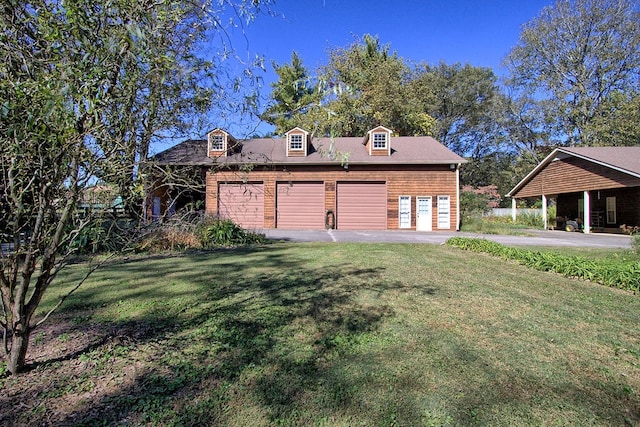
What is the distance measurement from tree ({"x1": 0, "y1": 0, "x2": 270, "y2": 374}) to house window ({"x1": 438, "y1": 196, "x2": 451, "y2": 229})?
1693cm

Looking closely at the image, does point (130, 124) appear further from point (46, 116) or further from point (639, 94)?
point (639, 94)

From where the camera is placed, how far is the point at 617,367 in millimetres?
2803

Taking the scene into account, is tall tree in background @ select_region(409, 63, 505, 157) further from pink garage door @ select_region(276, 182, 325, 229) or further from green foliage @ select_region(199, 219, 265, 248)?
green foliage @ select_region(199, 219, 265, 248)

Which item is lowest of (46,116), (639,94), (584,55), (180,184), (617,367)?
(617,367)

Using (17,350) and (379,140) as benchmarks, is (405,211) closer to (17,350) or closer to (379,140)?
(379,140)

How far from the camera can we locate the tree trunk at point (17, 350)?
2523 millimetres

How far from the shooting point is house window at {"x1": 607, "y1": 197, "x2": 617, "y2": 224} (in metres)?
20.0

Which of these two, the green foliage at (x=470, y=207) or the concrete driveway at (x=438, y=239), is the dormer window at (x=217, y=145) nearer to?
the concrete driveway at (x=438, y=239)

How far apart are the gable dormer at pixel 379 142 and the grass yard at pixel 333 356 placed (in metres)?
14.4

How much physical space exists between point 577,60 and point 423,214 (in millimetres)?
24913

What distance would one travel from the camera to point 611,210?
20.2 metres

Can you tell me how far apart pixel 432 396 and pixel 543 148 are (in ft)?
126

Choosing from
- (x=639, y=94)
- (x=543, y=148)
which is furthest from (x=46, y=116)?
(x=543, y=148)

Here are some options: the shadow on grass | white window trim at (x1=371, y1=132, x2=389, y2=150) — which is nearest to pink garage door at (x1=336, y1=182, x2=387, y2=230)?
white window trim at (x1=371, y1=132, x2=389, y2=150)
